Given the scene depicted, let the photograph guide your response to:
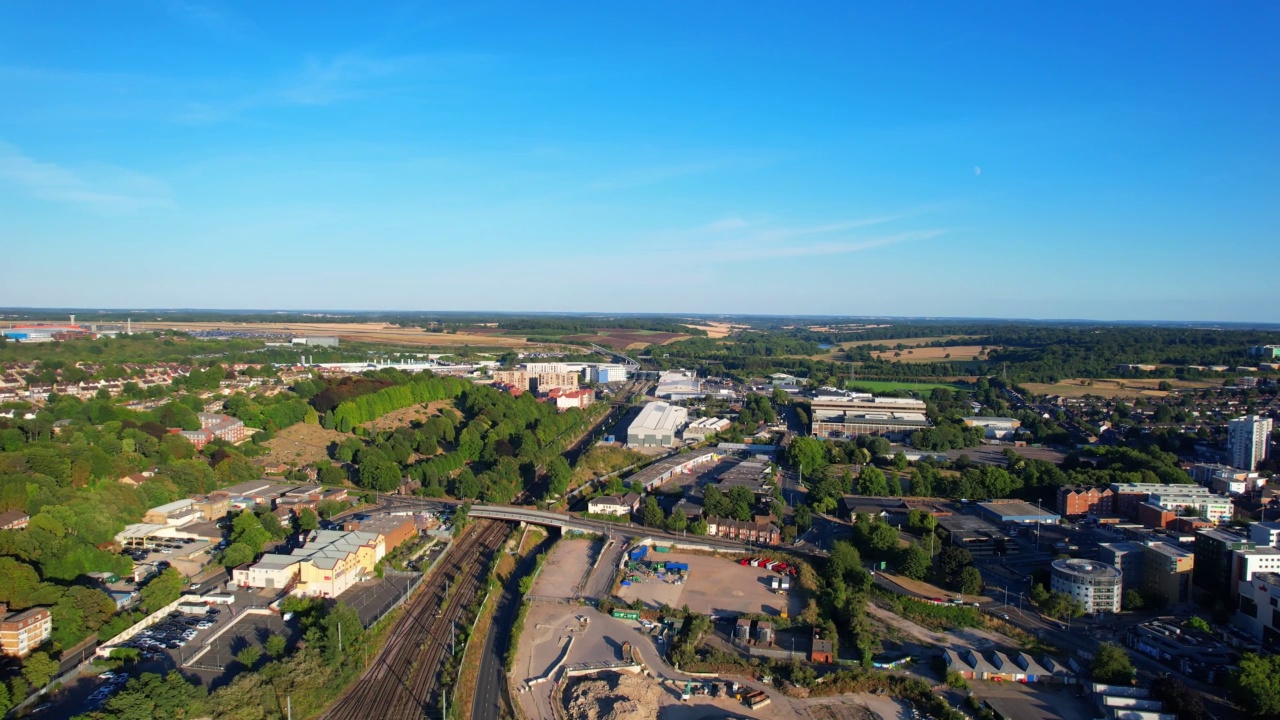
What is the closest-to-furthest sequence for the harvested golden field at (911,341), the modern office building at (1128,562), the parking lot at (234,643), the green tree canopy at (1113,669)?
the parking lot at (234,643), the green tree canopy at (1113,669), the modern office building at (1128,562), the harvested golden field at (911,341)

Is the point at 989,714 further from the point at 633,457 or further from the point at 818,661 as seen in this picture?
the point at 633,457

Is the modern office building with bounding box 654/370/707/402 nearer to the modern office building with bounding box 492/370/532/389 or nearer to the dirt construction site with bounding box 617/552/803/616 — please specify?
the modern office building with bounding box 492/370/532/389

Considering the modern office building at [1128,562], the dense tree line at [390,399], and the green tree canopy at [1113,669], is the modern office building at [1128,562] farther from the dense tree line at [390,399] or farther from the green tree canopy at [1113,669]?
the dense tree line at [390,399]

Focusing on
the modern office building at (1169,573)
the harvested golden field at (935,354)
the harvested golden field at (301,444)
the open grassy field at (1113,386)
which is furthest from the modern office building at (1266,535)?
the harvested golden field at (935,354)

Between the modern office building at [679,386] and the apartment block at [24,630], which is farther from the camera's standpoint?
the modern office building at [679,386]

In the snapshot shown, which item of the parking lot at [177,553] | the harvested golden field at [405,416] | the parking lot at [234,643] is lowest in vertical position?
the parking lot at [234,643]

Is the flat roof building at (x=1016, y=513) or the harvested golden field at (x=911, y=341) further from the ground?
the harvested golden field at (x=911, y=341)

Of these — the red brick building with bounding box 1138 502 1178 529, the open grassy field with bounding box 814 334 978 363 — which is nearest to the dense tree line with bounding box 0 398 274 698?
the red brick building with bounding box 1138 502 1178 529
